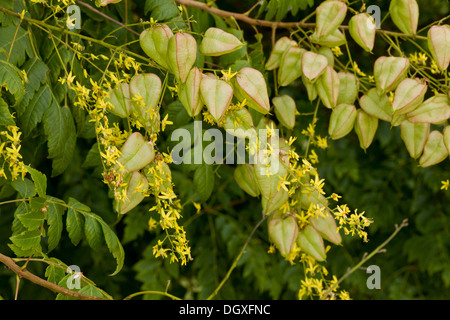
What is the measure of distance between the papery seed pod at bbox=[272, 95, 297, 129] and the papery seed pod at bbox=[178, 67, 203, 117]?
344 mm

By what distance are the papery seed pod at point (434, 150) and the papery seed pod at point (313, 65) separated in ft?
1.03

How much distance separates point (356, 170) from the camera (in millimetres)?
2184

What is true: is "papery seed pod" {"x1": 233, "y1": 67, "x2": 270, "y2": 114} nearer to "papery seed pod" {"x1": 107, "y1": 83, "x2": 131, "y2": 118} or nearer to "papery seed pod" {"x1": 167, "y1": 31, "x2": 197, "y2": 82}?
"papery seed pod" {"x1": 167, "y1": 31, "x2": 197, "y2": 82}

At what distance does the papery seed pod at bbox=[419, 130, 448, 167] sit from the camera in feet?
4.34

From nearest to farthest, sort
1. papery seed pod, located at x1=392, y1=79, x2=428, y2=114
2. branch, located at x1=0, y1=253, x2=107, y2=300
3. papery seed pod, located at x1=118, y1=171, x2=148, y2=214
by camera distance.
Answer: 1. branch, located at x1=0, y1=253, x2=107, y2=300
2. papery seed pod, located at x1=118, y1=171, x2=148, y2=214
3. papery seed pod, located at x1=392, y1=79, x2=428, y2=114

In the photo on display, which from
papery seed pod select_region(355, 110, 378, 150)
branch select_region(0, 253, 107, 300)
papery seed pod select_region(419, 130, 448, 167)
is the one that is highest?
papery seed pod select_region(355, 110, 378, 150)

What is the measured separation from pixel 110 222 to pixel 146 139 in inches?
30.0

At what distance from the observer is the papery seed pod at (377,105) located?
136 centimetres

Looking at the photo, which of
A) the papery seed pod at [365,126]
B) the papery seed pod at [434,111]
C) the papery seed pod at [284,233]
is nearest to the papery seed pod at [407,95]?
the papery seed pod at [434,111]

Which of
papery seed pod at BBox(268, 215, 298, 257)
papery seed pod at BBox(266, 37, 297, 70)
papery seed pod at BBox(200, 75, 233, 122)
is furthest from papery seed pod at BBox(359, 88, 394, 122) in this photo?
papery seed pod at BBox(200, 75, 233, 122)

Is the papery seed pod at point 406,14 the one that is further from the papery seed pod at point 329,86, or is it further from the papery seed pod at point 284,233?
the papery seed pod at point 284,233
